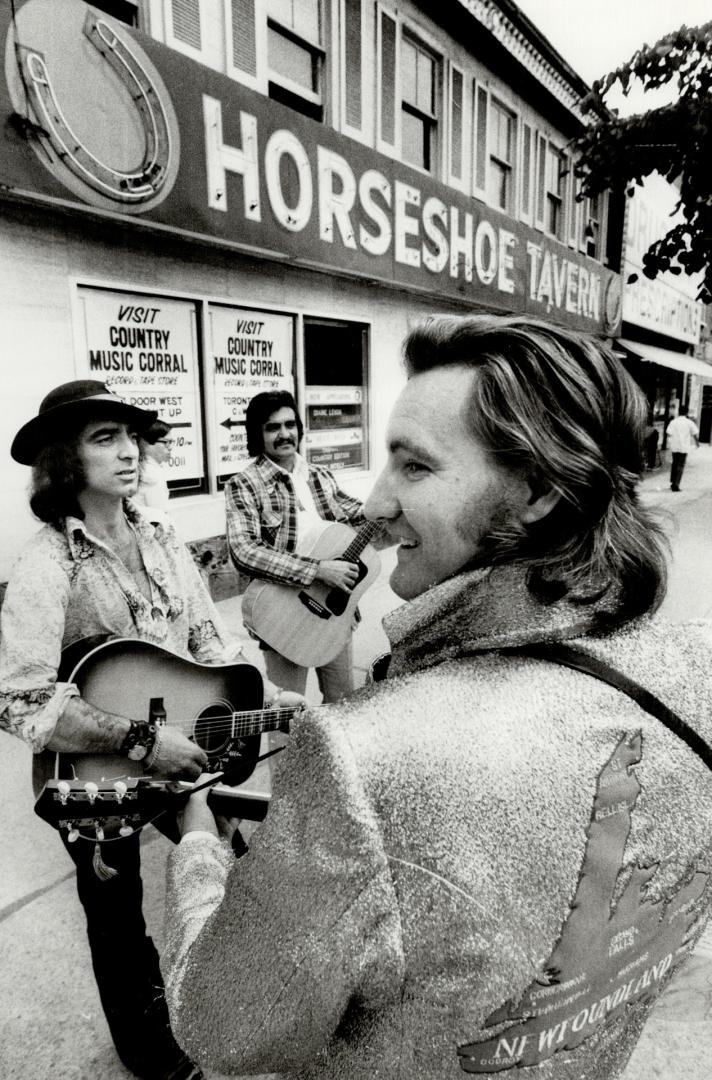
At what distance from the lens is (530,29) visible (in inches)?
380

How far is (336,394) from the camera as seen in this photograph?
7734 millimetres

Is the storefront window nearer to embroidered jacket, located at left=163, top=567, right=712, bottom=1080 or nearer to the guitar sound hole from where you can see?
the guitar sound hole

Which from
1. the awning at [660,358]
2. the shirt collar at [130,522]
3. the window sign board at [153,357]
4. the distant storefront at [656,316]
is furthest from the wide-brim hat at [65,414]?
the awning at [660,358]

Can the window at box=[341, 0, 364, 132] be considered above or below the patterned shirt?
above

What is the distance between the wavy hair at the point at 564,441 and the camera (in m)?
0.82

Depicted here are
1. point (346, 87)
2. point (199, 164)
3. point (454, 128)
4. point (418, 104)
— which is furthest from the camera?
point (454, 128)

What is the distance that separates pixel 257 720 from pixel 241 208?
15.1ft

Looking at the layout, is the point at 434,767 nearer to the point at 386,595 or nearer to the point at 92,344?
the point at 92,344

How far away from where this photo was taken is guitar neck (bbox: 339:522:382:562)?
11.3 ft

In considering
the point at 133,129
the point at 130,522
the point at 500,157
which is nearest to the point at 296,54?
the point at 133,129

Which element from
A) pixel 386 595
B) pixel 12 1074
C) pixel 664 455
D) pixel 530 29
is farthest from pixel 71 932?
pixel 664 455

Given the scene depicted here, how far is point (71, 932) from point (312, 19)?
8.01m

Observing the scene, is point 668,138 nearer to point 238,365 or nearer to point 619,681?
point 238,365

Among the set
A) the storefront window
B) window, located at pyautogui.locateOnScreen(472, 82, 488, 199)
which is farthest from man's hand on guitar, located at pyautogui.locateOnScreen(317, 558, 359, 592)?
window, located at pyautogui.locateOnScreen(472, 82, 488, 199)
